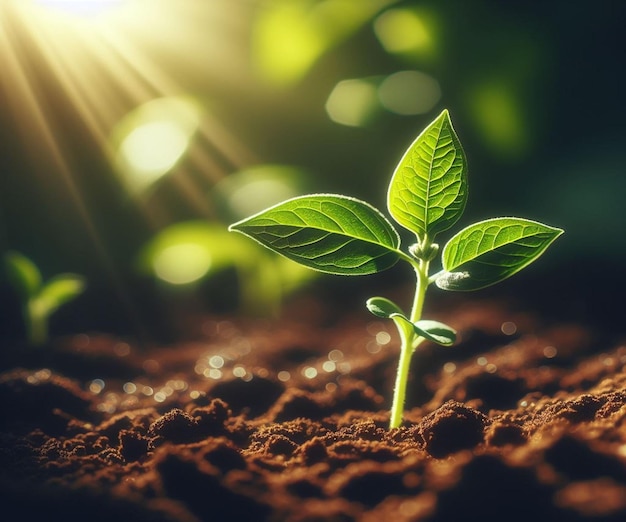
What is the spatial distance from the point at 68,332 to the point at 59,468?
1.10 m

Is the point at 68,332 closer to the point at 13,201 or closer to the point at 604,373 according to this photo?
the point at 13,201

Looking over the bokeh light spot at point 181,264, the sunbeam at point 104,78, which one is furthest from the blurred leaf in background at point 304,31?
the bokeh light spot at point 181,264

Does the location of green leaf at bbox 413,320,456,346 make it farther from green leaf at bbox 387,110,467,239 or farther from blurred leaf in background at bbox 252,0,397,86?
blurred leaf in background at bbox 252,0,397,86

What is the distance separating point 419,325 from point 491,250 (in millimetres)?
156

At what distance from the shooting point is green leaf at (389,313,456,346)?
0.82 metres

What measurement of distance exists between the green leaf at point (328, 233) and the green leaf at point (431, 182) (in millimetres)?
42

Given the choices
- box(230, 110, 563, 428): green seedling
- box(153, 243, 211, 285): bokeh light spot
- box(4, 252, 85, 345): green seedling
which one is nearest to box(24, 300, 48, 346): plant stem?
box(4, 252, 85, 345): green seedling

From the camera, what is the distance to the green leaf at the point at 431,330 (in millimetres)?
816

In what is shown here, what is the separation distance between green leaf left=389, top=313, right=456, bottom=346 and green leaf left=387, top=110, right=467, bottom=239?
0.45 feet

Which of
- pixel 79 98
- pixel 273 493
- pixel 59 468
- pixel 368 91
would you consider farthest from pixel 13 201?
pixel 273 493

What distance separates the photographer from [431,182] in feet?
2.79

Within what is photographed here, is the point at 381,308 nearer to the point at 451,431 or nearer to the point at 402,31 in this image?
the point at 451,431

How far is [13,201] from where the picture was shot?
2188mm

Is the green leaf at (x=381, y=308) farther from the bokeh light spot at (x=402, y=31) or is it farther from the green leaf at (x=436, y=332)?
the bokeh light spot at (x=402, y=31)
